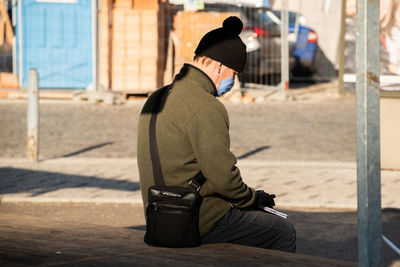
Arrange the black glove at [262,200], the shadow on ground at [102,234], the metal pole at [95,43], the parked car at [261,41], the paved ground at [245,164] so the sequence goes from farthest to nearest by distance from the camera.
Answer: the parked car at [261,41]
the metal pole at [95,43]
the paved ground at [245,164]
the black glove at [262,200]
the shadow on ground at [102,234]

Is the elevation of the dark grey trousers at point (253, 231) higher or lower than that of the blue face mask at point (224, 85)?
lower

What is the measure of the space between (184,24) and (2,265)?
1323 cm

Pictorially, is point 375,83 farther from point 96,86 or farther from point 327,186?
point 96,86

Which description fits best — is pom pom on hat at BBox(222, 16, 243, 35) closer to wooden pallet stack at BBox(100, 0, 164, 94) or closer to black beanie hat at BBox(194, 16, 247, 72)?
black beanie hat at BBox(194, 16, 247, 72)

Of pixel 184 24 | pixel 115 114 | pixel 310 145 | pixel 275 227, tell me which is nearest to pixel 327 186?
pixel 310 145

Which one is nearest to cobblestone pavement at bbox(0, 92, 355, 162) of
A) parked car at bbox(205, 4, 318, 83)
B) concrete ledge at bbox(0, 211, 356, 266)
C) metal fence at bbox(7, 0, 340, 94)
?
metal fence at bbox(7, 0, 340, 94)

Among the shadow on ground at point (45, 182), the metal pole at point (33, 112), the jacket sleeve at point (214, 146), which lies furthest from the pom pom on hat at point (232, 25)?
the metal pole at point (33, 112)

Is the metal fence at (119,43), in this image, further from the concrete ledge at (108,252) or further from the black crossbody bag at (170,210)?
the black crossbody bag at (170,210)

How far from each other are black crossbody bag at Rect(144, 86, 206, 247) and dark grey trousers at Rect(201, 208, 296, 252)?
0.59 feet

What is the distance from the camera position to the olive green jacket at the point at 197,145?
4020mm

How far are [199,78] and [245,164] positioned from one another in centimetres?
627

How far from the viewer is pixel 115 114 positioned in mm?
15086

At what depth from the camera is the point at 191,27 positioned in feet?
53.7

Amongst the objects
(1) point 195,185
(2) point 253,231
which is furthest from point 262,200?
(1) point 195,185
